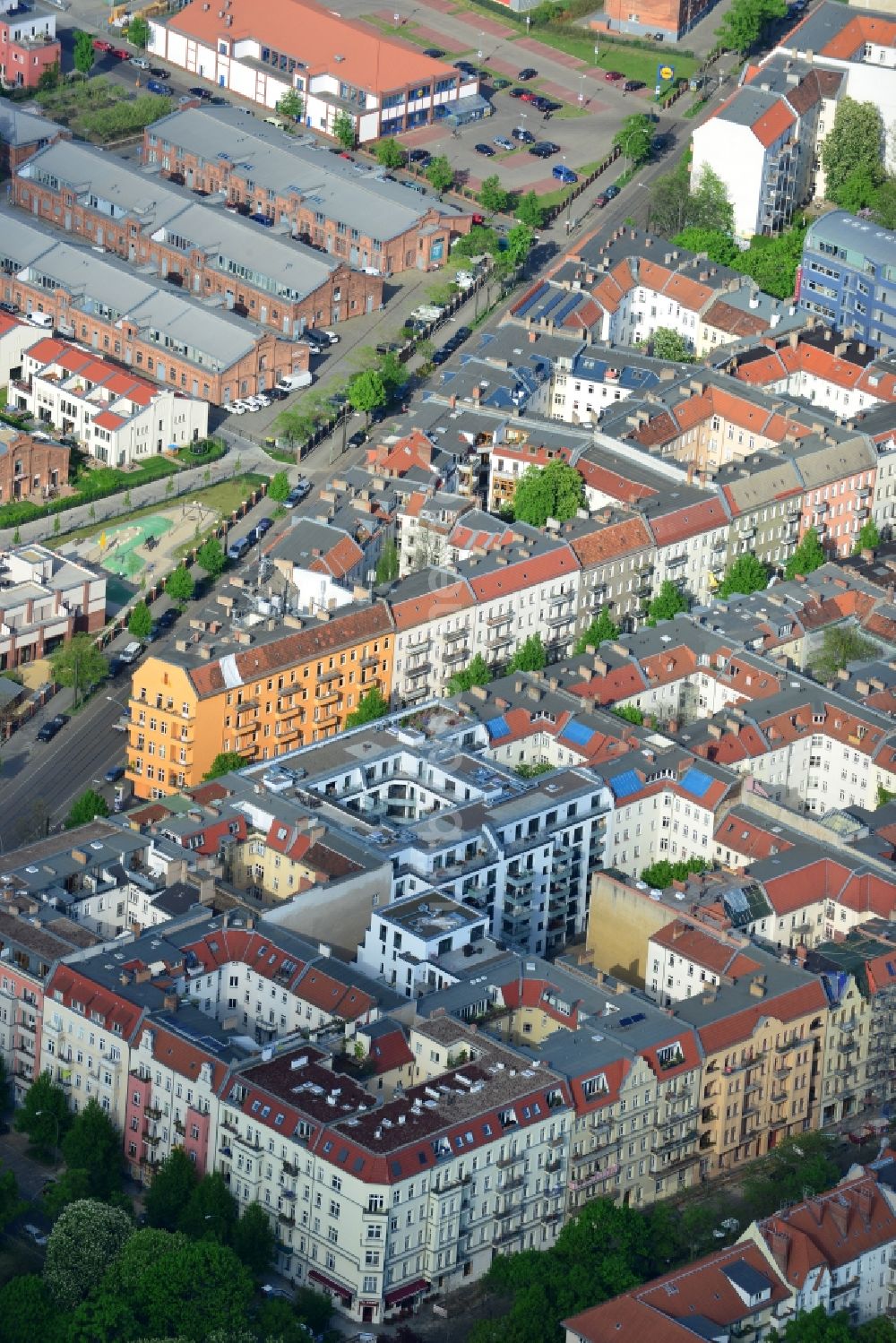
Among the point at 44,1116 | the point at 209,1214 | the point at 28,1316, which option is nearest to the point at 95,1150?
the point at 44,1116

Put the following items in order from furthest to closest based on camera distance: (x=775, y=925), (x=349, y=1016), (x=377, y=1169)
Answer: (x=775, y=925) < (x=349, y=1016) < (x=377, y=1169)

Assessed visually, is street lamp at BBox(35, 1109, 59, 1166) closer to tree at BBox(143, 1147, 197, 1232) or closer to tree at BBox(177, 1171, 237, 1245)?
tree at BBox(143, 1147, 197, 1232)

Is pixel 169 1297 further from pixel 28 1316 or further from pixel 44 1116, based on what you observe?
pixel 44 1116

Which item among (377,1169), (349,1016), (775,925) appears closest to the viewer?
(377,1169)

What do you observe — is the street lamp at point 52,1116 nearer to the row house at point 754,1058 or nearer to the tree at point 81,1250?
the tree at point 81,1250

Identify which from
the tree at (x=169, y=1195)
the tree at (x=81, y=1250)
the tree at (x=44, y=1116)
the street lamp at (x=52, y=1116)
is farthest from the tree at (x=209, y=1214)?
the tree at (x=44, y=1116)

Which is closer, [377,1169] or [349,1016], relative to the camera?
[377,1169]

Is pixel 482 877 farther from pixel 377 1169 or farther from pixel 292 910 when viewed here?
pixel 377 1169

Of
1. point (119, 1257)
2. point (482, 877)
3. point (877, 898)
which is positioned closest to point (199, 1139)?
point (119, 1257)

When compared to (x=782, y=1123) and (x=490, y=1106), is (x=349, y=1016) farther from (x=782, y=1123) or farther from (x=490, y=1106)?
(x=782, y=1123)
